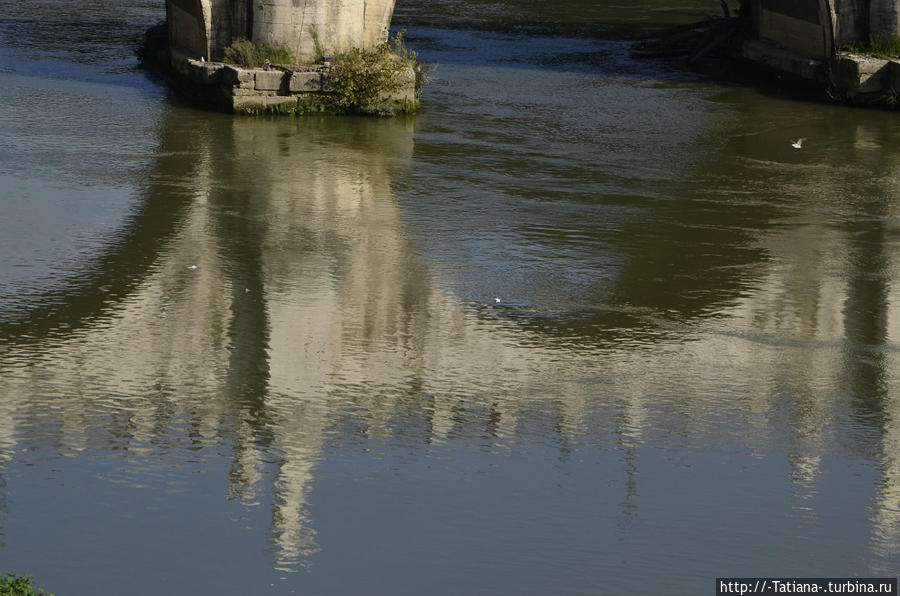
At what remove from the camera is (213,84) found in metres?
19.4

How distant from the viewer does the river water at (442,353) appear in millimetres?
6863

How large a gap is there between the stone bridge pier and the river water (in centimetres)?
133

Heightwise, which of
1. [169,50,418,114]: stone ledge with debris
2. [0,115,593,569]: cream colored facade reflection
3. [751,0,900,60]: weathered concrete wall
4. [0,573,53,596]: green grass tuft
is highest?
[751,0,900,60]: weathered concrete wall

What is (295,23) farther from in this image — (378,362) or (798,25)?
(378,362)

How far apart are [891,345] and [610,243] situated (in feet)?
10.9

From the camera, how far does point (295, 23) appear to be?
19.0 m

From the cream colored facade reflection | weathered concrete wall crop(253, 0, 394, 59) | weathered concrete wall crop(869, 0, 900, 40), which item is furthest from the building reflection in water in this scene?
weathered concrete wall crop(869, 0, 900, 40)

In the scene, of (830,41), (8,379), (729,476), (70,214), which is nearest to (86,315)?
(8,379)

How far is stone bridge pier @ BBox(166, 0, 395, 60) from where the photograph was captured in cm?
1895

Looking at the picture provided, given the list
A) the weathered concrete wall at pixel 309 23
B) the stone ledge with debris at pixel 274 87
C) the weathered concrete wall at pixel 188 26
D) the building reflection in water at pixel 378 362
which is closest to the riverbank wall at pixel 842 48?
the stone ledge with debris at pixel 274 87

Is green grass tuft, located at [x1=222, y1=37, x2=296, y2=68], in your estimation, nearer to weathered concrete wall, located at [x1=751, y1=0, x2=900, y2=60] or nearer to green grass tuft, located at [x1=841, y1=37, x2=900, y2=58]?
weathered concrete wall, located at [x1=751, y1=0, x2=900, y2=60]

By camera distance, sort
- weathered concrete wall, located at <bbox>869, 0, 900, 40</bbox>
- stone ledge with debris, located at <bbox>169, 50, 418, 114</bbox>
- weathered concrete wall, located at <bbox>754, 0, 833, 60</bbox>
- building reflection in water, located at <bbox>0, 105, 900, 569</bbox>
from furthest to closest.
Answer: weathered concrete wall, located at <bbox>754, 0, 833, 60</bbox>, weathered concrete wall, located at <bbox>869, 0, 900, 40</bbox>, stone ledge with debris, located at <bbox>169, 50, 418, 114</bbox>, building reflection in water, located at <bbox>0, 105, 900, 569</bbox>

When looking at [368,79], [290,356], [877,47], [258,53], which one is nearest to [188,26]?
[258,53]

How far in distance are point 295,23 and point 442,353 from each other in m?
10.4
